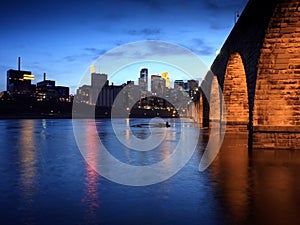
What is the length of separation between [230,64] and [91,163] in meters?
18.2

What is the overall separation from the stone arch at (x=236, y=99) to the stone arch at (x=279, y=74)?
1283 centimetres

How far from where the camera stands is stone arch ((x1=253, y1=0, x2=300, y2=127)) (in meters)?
14.7

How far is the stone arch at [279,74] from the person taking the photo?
14.7 metres

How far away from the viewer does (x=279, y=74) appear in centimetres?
1558

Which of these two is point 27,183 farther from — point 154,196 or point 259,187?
point 259,187

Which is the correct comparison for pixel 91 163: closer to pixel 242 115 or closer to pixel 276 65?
pixel 276 65

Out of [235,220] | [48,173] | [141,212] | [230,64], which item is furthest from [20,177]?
[230,64]

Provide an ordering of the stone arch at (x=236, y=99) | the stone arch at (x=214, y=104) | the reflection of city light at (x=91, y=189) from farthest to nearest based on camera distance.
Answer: the stone arch at (x=214, y=104)
the stone arch at (x=236, y=99)
the reflection of city light at (x=91, y=189)

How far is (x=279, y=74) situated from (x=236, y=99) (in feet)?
46.5

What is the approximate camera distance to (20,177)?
895cm

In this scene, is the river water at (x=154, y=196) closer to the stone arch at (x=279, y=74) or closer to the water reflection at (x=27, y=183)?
the water reflection at (x=27, y=183)

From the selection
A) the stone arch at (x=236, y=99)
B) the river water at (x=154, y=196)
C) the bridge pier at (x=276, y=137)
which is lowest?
the river water at (x=154, y=196)

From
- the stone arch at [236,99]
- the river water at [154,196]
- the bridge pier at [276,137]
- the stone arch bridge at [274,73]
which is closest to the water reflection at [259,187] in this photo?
the river water at [154,196]

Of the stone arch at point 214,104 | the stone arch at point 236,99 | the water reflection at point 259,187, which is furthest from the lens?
the stone arch at point 214,104
